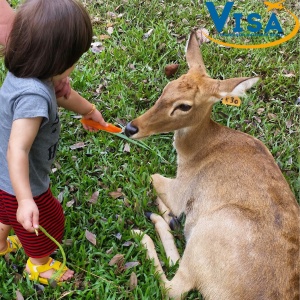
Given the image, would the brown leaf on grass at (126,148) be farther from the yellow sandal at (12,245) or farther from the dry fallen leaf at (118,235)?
the yellow sandal at (12,245)

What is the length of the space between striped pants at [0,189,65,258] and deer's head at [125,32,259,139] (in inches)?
38.2

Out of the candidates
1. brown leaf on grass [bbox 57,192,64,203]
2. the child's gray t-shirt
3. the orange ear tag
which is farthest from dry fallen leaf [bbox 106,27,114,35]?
the child's gray t-shirt

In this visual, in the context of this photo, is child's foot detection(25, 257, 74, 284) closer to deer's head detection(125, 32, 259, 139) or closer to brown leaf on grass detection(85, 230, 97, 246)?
brown leaf on grass detection(85, 230, 97, 246)

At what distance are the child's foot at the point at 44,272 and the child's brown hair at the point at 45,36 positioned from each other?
1563 millimetres

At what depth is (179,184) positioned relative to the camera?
4379 mm

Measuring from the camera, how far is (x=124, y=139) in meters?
4.96

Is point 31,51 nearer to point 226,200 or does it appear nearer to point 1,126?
point 1,126

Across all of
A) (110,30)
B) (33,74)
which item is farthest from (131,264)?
(110,30)

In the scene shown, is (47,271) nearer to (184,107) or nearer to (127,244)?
(127,244)

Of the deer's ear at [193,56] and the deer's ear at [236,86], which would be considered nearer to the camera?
the deer's ear at [236,86]

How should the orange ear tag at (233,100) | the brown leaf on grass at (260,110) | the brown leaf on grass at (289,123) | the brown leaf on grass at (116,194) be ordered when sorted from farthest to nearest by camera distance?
the brown leaf on grass at (260,110) → the brown leaf on grass at (289,123) → the brown leaf on grass at (116,194) → the orange ear tag at (233,100)

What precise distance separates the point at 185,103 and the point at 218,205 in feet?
2.84

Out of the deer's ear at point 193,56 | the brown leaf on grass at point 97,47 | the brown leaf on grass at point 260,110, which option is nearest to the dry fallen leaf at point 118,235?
the deer's ear at point 193,56

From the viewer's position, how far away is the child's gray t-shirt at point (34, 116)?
2821 mm
